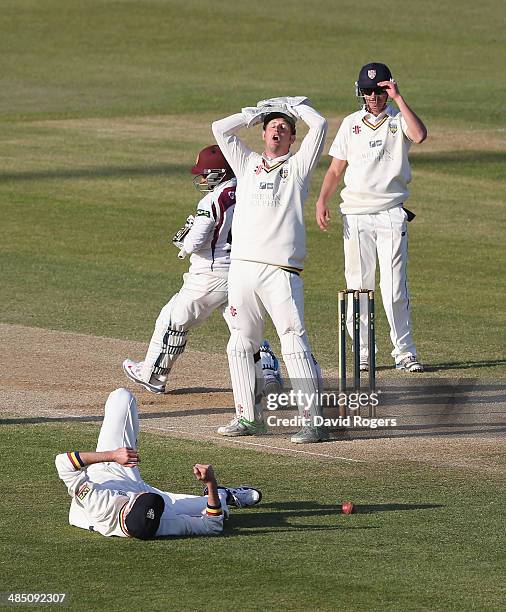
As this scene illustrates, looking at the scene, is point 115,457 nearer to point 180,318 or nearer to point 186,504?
point 186,504

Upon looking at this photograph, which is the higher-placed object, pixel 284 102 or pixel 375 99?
pixel 375 99

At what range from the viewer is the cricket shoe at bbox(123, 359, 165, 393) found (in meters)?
12.1

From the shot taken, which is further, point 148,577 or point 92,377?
point 92,377

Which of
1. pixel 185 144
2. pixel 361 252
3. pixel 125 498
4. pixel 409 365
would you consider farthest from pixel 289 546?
pixel 185 144

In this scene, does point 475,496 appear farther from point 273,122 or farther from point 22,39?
point 22,39

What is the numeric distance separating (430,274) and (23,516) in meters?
10.1

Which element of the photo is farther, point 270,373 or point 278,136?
point 270,373

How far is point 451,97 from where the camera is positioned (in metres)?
32.5

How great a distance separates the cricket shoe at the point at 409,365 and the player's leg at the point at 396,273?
0.02 metres

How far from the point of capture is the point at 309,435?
414 inches

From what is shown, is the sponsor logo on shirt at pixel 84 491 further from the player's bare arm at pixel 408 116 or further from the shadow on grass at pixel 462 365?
the shadow on grass at pixel 462 365

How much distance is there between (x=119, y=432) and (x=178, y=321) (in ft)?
11.2

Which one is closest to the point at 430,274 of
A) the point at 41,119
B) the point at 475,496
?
the point at 475,496

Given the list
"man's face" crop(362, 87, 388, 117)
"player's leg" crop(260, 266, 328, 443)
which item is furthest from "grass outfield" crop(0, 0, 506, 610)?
"man's face" crop(362, 87, 388, 117)
